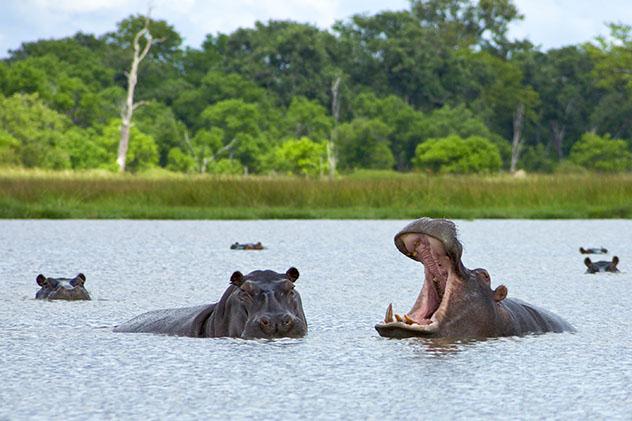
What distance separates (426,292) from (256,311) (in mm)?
717

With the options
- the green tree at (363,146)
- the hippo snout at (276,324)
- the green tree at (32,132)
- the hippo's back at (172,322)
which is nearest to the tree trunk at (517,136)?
the green tree at (363,146)

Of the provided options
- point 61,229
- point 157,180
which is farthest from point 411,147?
point 61,229

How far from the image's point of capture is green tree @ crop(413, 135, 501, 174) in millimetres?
49281

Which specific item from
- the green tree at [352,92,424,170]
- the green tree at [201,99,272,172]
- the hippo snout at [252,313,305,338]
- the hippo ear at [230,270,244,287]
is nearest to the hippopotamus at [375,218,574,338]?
the hippo snout at [252,313,305,338]

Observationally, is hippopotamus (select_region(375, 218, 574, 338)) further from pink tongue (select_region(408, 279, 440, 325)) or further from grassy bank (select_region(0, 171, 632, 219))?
grassy bank (select_region(0, 171, 632, 219))

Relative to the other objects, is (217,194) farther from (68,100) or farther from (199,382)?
(68,100)

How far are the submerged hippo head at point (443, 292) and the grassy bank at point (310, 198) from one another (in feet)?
47.7

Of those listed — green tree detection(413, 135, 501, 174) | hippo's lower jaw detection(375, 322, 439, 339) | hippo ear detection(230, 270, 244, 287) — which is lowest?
hippo's lower jaw detection(375, 322, 439, 339)

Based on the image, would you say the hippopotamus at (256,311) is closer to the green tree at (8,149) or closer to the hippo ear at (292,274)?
the hippo ear at (292,274)

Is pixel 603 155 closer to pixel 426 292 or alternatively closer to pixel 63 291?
pixel 63 291

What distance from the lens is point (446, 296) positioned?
5.51 metres

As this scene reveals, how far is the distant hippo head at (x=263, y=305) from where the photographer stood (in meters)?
5.53

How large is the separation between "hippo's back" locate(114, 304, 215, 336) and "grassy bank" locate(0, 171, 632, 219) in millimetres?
13675

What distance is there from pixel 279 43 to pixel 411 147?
22.9 feet
